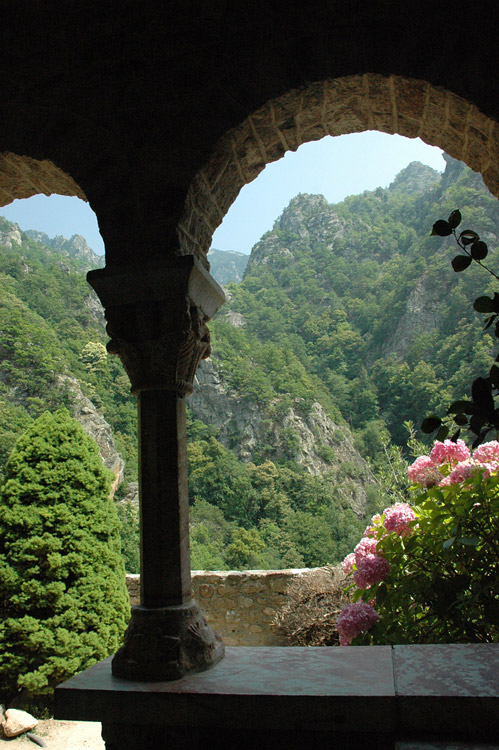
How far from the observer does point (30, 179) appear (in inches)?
83.4

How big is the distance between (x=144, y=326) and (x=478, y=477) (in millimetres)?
1174

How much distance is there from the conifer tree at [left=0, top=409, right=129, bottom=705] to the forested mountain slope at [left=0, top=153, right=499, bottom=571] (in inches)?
307

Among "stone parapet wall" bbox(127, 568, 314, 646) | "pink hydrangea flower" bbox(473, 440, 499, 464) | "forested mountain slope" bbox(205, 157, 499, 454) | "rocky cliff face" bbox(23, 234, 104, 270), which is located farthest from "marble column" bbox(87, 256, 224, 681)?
"rocky cliff face" bbox(23, 234, 104, 270)

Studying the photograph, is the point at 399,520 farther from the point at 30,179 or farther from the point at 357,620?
the point at 30,179

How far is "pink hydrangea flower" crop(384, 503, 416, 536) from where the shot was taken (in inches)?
72.6

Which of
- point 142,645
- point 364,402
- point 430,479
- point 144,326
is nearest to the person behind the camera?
point 142,645

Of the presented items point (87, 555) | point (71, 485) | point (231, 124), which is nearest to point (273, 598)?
point (87, 555)

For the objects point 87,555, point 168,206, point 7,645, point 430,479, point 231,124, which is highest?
point 231,124

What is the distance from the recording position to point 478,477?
1.67 meters

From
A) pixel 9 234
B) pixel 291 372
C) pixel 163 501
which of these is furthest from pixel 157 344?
pixel 9 234

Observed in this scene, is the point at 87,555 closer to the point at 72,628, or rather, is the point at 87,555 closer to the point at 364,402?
the point at 72,628

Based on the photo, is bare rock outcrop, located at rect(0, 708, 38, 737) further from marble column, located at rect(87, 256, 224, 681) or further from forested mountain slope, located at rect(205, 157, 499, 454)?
forested mountain slope, located at rect(205, 157, 499, 454)

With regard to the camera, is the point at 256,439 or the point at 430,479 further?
the point at 256,439

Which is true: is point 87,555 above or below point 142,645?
below
